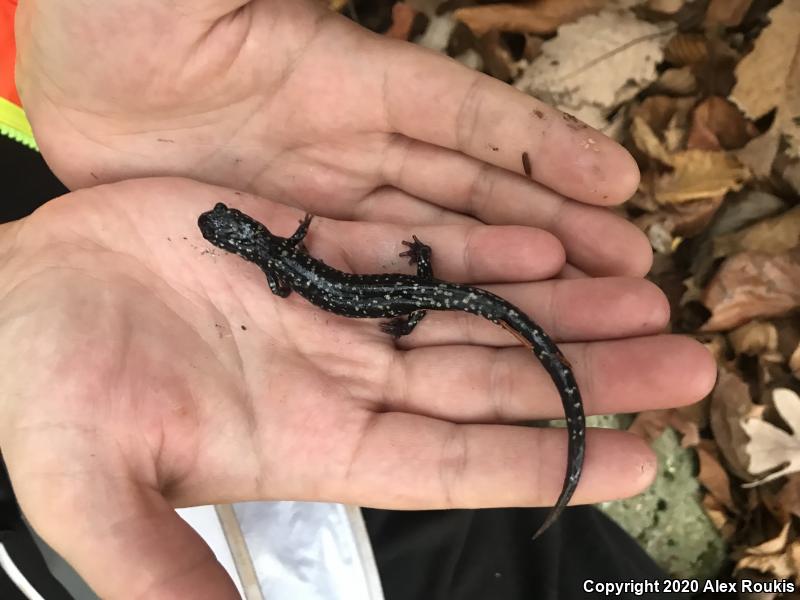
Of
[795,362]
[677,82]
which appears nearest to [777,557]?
[795,362]

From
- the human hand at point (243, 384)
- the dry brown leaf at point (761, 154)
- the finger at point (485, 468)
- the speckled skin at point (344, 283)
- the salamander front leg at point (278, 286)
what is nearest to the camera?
the human hand at point (243, 384)

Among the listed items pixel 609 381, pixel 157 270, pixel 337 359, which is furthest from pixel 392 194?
pixel 609 381

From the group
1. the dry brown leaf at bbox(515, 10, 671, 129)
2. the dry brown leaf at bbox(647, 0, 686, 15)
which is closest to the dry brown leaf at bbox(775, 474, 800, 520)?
the dry brown leaf at bbox(515, 10, 671, 129)

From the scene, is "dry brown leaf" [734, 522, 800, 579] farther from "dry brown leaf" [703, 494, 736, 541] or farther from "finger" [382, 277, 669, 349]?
"finger" [382, 277, 669, 349]

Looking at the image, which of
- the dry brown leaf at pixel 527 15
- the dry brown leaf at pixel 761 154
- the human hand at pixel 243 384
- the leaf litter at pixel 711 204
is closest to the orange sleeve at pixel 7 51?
the human hand at pixel 243 384

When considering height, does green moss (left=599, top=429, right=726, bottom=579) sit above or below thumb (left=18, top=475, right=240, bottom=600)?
below

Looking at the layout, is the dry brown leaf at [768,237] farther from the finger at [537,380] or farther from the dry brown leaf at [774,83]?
the finger at [537,380]

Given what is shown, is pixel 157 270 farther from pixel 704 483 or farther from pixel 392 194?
pixel 704 483
